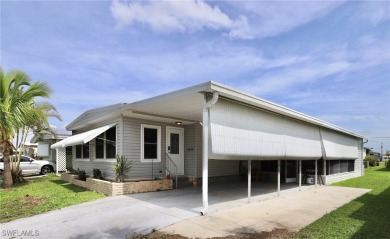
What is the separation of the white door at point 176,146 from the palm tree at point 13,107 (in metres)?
5.84

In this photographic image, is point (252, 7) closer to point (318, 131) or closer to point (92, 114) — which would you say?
point (318, 131)

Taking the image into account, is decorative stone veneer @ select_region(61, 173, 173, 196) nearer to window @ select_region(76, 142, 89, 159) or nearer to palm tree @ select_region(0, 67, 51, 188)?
window @ select_region(76, 142, 89, 159)

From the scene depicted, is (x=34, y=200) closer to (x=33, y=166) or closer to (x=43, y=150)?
(x=33, y=166)

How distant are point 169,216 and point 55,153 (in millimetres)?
17402

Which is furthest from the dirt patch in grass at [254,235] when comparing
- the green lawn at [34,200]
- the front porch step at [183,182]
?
the front porch step at [183,182]

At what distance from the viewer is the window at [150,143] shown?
35.5 ft

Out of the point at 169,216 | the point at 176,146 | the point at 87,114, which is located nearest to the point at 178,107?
the point at 176,146

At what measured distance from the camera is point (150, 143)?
1109 centimetres

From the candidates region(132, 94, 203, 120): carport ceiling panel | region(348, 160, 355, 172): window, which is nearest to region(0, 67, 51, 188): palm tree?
region(132, 94, 203, 120): carport ceiling panel

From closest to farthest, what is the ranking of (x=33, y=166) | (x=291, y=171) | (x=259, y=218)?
(x=259, y=218)
(x=291, y=171)
(x=33, y=166)

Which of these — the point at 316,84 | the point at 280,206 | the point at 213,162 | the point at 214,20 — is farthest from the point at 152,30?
the point at 316,84

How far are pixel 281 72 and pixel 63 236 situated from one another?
16788 mm

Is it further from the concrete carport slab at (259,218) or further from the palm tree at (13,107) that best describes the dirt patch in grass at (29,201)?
the concrete carport slab at (259,218)

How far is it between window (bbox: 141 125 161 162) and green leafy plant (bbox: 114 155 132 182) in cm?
81
